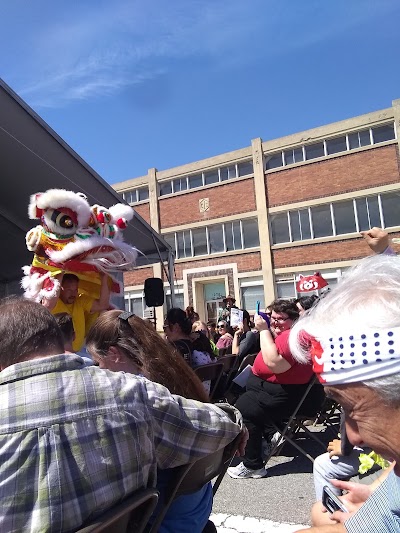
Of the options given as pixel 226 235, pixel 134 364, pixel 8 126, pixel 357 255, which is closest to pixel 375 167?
pixel 357 255

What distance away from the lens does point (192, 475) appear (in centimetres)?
154

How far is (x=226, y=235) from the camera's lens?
74.5 feet

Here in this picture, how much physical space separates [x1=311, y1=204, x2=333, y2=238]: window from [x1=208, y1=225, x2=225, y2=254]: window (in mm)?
4601

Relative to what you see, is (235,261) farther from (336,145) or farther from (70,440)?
(70,440)

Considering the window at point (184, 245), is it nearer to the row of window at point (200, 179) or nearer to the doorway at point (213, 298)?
the doorway at point (213, 298)

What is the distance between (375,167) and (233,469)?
18.4 m

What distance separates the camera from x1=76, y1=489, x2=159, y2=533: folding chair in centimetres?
109

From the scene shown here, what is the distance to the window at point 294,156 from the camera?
21.2 metres

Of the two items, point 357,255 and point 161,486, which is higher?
point 357,255

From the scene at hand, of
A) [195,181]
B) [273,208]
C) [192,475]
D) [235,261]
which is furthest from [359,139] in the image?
Answer: [192,475]

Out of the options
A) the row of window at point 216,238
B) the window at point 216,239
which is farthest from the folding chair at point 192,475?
the window at point 216,239

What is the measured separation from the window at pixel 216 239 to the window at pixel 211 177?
237 cm

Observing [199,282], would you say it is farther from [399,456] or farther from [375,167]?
[399,456]

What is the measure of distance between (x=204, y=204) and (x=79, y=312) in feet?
65.5
